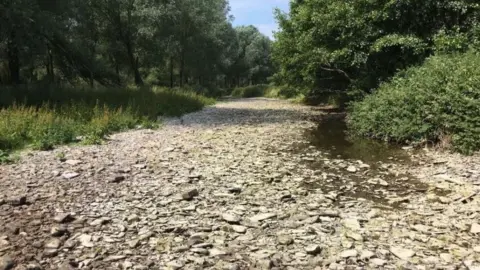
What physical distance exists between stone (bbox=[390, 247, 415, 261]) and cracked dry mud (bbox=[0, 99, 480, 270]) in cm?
1

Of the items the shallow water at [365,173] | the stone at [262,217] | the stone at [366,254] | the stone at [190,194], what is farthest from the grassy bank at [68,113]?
the stone at [366,254]

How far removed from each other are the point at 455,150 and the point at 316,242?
7.39 meters

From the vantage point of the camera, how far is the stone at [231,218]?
6.11 meters

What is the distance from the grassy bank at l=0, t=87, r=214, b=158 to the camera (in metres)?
11.1

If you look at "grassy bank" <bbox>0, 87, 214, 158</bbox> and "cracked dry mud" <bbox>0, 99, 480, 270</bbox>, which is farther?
"grassy bank" <bbox>0, 87, 214, 158</bbox>

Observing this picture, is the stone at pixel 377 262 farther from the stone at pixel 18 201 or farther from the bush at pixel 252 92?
the bush at pixel 252 92

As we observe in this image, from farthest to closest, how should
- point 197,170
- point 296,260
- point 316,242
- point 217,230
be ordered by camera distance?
point 197,170, point 217,230, point 316,242, point 296,260

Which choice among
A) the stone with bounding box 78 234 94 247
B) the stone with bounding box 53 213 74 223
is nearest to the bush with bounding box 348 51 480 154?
the stone with bounding box 78 234 94 247

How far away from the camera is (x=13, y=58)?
19.7 metres

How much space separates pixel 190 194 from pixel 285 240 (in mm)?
2340

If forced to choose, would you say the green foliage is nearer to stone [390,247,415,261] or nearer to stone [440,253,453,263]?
stone [440,253,453,263]

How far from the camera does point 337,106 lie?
30.2 meters

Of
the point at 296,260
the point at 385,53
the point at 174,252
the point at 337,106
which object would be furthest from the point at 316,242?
the point at 337,106

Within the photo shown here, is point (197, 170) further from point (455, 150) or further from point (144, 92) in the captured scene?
point (144, 92)
